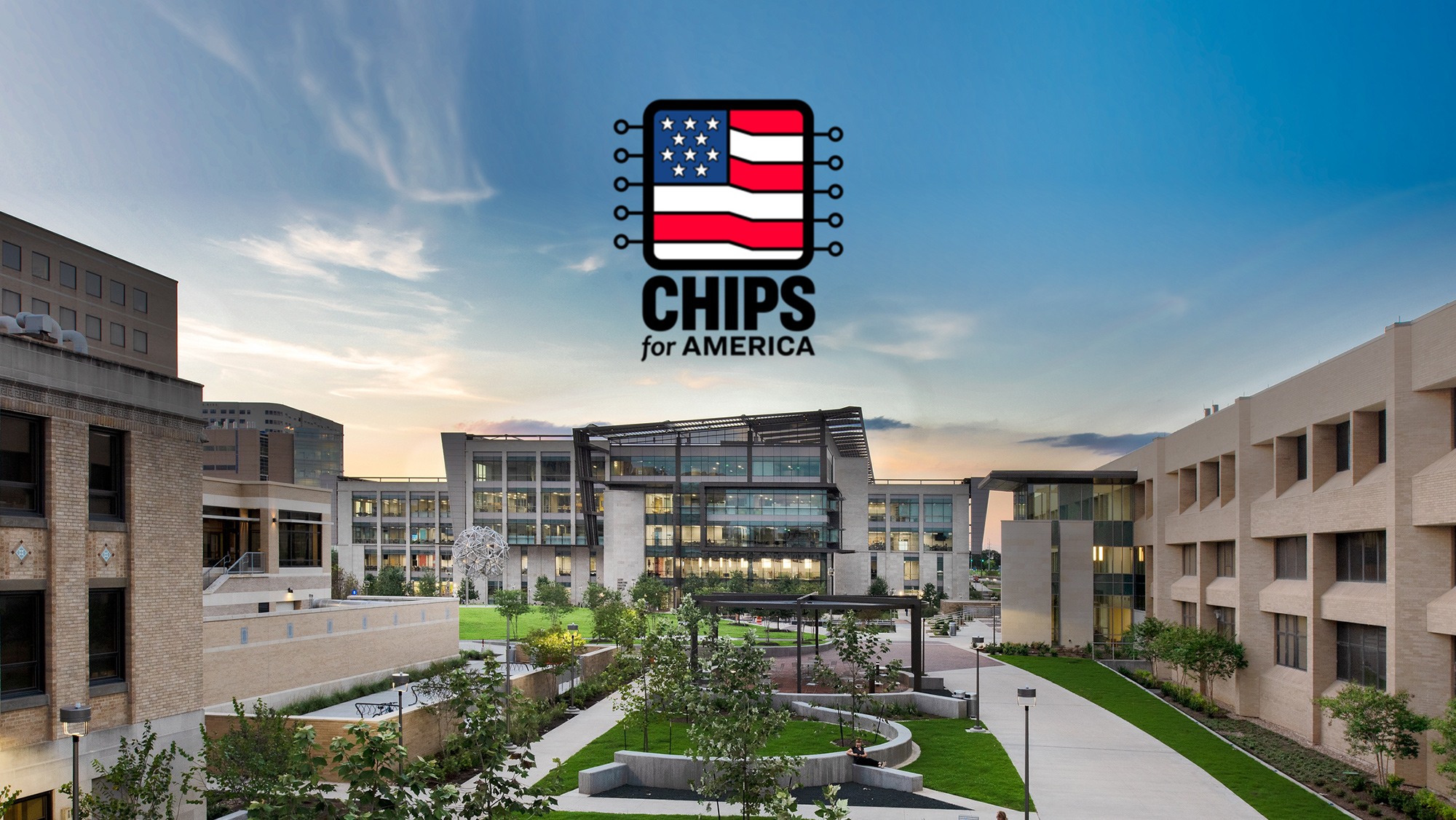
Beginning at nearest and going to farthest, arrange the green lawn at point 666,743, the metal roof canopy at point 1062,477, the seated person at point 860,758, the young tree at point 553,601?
the seated person at point 860,758
the green lawn at point 666,743
the metal roof canopy at point 1062,477
the young tree at point 553,601

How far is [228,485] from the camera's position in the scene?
39219 millimetres

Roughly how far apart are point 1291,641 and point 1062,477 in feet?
77.8

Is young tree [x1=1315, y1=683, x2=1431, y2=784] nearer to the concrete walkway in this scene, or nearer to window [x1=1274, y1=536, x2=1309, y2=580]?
the concrete walkway

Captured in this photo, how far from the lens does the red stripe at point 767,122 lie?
15.6 metres

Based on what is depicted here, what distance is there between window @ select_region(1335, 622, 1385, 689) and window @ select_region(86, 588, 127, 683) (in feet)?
106

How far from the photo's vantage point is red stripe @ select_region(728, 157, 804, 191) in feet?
51.5

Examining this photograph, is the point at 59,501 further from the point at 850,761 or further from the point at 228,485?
the point at 228,485

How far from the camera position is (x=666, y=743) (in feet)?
96.0

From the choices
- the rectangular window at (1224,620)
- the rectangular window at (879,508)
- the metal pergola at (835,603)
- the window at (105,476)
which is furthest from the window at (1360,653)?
the rectangular window at (879,508)

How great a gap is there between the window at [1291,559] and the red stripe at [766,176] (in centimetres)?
2460

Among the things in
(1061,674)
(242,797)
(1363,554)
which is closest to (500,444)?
(1061,674)

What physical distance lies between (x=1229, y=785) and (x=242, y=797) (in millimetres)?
25441

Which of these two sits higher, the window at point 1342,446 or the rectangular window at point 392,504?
the window at point 1342,446

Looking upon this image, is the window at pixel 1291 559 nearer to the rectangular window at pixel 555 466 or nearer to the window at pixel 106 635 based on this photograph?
the window at pixel 106 635
